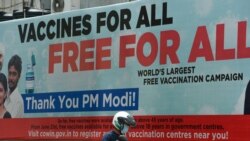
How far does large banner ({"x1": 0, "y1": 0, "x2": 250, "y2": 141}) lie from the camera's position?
771cm

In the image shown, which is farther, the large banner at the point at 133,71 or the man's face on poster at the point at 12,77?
the man's face on poster at the point at 12,77

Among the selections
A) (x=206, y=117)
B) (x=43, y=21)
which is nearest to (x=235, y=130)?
(x=206, y=117)

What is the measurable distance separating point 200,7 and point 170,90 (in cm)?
109

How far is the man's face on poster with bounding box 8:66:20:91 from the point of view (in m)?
11.2

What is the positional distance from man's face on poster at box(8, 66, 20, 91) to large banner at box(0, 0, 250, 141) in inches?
0.7

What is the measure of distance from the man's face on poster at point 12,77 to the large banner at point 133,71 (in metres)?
0.02

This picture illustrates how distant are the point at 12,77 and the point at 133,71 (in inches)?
119

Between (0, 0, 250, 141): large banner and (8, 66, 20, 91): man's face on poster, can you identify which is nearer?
(0, 0, 250, 141): large banner

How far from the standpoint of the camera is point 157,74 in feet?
28.2

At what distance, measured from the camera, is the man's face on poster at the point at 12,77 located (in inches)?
441

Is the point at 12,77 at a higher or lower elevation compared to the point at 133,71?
lower

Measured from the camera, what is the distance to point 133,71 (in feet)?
29.5

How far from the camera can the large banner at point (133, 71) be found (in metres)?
7.71

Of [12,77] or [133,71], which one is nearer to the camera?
[133,71]
